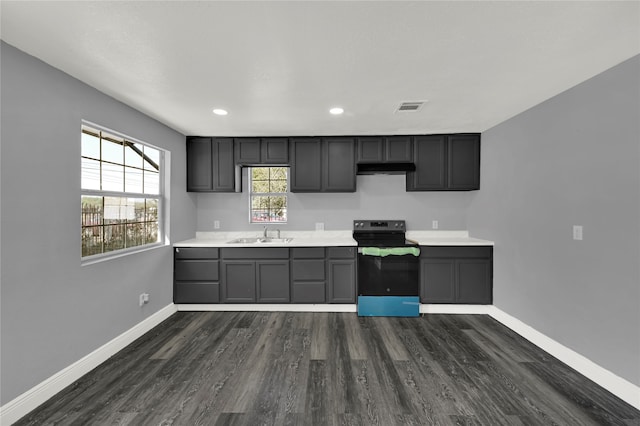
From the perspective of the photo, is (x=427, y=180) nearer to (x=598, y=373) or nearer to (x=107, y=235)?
(x=598, y=373)

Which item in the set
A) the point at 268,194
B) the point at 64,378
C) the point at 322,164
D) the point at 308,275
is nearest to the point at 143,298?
the point at 64,378

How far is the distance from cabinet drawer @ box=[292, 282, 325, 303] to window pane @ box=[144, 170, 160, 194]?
2142 millimetres

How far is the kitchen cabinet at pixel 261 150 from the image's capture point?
386 centimetres

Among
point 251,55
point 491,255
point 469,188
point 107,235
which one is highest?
point 251,55

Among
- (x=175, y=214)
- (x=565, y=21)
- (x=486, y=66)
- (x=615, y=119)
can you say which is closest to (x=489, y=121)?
(x=615, y=119)

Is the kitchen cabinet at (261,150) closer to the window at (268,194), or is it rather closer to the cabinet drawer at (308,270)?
the window at (268,194)

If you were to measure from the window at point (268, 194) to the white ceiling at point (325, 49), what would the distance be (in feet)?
4.89

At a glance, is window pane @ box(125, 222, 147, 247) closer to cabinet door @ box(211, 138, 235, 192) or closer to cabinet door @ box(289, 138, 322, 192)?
cabinet door @ box(211, 138, 235, 192)

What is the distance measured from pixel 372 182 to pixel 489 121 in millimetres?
1628

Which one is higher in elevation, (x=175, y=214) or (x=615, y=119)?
(x=615, y=119)

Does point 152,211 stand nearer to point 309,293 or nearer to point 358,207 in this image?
point 309,293

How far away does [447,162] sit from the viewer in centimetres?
380

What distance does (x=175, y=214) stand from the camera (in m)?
3.61

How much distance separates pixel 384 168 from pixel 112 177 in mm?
3167
